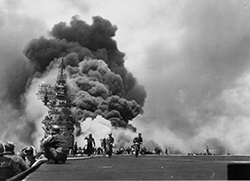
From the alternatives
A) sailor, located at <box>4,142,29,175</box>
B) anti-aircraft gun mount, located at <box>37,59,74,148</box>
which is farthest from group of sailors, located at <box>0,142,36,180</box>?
anti-aircraft gun mount, located at <box>37,59,74,148</box>

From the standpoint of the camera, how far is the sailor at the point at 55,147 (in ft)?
49.8

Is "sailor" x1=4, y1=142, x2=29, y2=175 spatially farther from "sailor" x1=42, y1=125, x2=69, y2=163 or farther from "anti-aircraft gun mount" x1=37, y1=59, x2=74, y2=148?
"anti-aircraft gun mount" x1=37, y1=59, x2=74, y2=148

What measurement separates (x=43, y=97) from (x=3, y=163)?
79628mm

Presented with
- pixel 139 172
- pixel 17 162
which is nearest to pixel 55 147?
pixel 139 172

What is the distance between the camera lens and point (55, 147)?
15531 millimetres

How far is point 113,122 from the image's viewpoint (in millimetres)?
88062

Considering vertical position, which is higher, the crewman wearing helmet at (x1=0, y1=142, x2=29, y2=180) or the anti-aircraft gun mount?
the anti-aircraft gun mount

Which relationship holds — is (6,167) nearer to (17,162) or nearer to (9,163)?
(9,163)

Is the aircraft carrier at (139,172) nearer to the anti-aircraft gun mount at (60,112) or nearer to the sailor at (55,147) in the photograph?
the sailor at (55,147)

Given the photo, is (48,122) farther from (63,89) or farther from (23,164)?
(23,164)

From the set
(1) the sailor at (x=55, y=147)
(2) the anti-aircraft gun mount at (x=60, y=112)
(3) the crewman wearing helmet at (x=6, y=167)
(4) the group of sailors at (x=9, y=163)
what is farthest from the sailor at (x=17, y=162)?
(2) the anti-aircraft gun mount at (x=60, y=112)

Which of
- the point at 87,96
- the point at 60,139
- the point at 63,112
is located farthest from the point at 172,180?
the point at 87,96

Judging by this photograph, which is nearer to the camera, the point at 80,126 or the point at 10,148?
the point at 10,148

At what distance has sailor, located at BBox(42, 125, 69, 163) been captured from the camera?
15.2 meters
